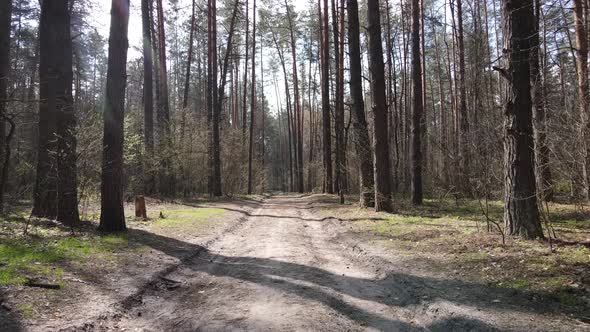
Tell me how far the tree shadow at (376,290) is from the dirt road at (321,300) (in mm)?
11

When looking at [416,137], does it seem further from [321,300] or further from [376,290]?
[321,300]

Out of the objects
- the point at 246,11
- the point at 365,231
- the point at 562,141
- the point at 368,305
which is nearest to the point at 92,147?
the point at 365,231

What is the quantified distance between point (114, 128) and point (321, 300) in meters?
6.68

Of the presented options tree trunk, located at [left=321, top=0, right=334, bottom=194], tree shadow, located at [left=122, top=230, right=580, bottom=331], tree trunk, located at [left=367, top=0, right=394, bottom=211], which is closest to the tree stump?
tree shadow, located at [left=122, top=230, right=580, bottom=331]

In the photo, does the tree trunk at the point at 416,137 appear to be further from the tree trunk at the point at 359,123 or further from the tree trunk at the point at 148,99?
the tree trunk at the point at 148,99

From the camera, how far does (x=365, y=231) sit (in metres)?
9.77

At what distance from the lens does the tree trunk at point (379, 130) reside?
1313 centimetres

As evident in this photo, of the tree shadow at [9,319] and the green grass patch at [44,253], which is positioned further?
the green grass patch at [44,253]

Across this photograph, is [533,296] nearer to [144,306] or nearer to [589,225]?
[144,306]

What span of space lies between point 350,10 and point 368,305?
13616 millimetres

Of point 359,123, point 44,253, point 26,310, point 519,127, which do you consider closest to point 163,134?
point 359,123

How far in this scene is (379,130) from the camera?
13.2m

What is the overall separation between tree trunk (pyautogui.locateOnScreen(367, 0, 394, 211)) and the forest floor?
3806mm

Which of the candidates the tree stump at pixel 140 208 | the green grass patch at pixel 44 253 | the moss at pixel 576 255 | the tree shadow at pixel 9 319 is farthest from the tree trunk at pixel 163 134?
the moss at pixel 576 255
